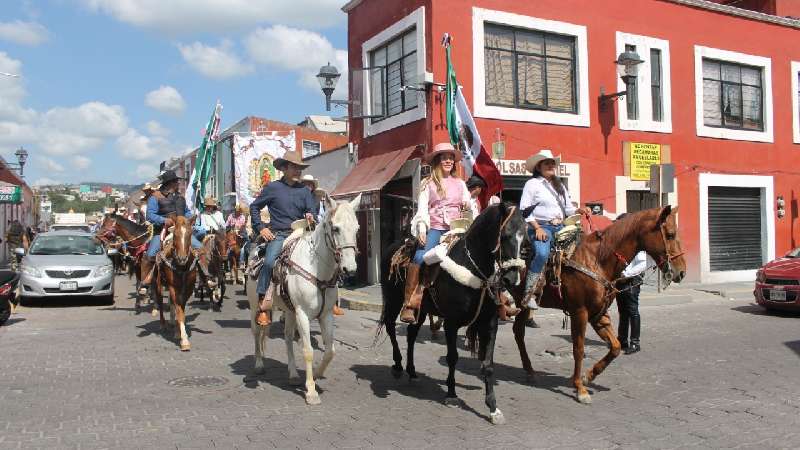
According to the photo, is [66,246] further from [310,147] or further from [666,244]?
[310,147]

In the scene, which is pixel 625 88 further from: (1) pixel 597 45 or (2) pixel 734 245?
(2) pixel 734 245

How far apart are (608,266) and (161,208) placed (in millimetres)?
7812

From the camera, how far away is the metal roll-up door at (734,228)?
19.3 metres

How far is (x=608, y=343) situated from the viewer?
6.70 m

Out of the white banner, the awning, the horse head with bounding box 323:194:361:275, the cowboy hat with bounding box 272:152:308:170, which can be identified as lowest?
the horse head with bounding box 323:194:361:275

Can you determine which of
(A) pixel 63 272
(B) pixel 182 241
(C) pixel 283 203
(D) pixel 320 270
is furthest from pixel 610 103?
(A) pixel 63 272

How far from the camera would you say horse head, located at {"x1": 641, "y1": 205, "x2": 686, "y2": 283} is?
21.5 feet

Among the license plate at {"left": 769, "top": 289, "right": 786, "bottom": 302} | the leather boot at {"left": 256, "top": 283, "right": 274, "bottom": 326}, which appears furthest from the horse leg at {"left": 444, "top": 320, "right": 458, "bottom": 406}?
the license plate at {"left": 769, "top": 289, "right": 786, "bottom": 302}

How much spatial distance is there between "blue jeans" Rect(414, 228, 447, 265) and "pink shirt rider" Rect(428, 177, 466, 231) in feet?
0.21

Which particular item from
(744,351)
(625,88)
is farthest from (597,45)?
(744,351)

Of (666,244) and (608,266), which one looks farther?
(608,266)

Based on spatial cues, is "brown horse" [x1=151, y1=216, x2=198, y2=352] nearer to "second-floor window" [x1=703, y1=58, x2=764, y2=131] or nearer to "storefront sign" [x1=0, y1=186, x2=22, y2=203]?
"second-floor window" [x1=703, y1=58, x2=764, y2=131]

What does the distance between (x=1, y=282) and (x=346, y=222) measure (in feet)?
27.3

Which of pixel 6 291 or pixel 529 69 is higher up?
pixel 529 69
